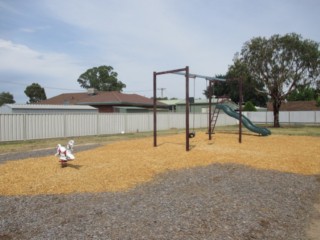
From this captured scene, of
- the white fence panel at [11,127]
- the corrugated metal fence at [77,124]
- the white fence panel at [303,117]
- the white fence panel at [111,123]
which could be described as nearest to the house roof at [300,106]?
the white fence panel at [303,117]

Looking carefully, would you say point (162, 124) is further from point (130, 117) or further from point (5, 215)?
point (5, 215)

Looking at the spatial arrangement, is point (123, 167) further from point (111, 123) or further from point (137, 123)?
point (137, 123)

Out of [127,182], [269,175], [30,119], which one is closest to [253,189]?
[269,175]

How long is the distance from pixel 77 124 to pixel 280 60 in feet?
74.1

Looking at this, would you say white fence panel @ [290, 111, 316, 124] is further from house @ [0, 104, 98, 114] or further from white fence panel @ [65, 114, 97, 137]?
white fence panel @ [65, 114, 97, 137]

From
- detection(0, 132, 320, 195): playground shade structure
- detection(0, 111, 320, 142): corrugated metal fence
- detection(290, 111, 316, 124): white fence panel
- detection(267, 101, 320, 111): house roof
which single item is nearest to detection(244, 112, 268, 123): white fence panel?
Result: detection(290, 111, 316, 124): white fence panel

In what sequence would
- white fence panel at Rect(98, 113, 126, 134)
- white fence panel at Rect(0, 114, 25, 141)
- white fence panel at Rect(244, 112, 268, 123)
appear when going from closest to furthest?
1. white fence panel at Rect(0, 114, 25, 141)
2. white fence panel at Rect(98, 113, 126, 134)
3. white fence panel at Rect(244, 112, 268, 123)

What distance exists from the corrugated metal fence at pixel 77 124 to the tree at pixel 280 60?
26.2ft

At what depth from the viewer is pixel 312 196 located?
Result: 23.2 ft

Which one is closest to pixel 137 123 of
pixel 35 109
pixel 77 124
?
pixel 77 124

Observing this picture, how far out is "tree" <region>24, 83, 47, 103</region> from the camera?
7400cm

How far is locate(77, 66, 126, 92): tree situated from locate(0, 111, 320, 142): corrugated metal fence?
4498cm

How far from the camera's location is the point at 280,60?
1366 inches

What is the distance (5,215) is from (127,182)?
2996 mm
